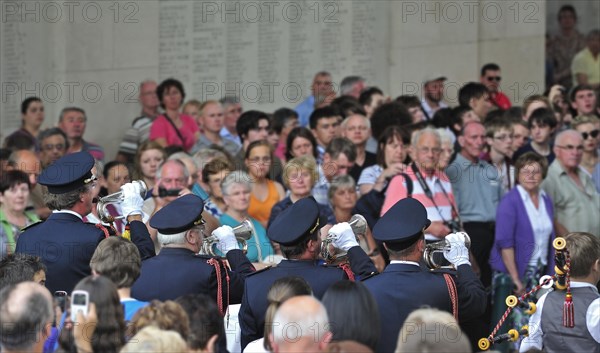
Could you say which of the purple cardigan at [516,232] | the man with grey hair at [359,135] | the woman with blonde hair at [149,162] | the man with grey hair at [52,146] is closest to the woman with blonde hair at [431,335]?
the purple cardigan at [516,232]

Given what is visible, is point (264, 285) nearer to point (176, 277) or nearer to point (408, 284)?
point (176, 277)

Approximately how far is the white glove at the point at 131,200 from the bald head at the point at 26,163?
2854 mm

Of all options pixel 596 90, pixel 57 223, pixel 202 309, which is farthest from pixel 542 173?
pixel 202 309

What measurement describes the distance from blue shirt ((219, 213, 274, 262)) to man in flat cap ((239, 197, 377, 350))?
2282 mm

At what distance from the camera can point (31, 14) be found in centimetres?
1412

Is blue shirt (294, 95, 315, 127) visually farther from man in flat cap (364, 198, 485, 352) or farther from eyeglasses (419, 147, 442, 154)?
man in flat cap (364, 198, 485, 352)

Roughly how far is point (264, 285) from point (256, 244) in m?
2.65

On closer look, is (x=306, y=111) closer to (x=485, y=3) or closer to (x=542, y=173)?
(x=485, y=3)

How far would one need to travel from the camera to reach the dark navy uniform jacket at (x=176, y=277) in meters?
7.16

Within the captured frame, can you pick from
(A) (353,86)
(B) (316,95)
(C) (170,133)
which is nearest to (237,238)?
(C) (170,133)

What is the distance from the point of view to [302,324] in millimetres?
5633

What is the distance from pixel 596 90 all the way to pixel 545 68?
2.20m

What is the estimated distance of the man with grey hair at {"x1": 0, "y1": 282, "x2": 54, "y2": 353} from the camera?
18.9 ft

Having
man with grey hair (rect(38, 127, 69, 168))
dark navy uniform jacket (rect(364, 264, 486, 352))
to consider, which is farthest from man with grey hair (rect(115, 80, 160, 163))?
dark navy uniform jacket (rect(364, 264, 486, 352))
